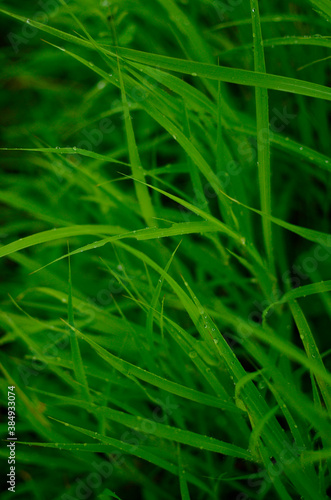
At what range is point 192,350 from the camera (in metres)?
0.81

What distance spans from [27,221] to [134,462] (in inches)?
33.5

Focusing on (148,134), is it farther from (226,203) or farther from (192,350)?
(192,350)

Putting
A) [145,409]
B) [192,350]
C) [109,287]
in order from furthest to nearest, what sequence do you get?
[109,287] < [145,409] < [192,350]

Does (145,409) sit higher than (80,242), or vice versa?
(80,242)

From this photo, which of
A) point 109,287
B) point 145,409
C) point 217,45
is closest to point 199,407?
point 145,409

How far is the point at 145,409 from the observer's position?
108cm

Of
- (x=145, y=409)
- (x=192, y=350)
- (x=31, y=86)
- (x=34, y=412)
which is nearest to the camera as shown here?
(x=192, y=350)

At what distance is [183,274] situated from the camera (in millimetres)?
1024

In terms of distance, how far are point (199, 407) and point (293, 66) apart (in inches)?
34.6

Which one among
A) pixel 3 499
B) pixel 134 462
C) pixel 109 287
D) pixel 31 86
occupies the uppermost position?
pixel 31 86

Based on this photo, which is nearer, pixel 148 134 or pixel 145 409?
pixel 145 409

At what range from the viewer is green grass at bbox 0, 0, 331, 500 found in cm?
75

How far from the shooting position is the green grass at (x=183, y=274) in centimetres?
75

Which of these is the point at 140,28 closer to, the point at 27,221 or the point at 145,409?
the point at 27,221
